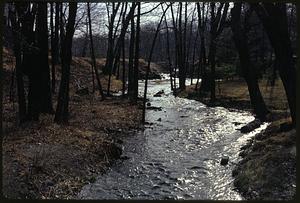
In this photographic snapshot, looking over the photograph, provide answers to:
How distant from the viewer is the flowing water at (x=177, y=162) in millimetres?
9414

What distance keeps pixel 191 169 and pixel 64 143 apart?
3668 mm

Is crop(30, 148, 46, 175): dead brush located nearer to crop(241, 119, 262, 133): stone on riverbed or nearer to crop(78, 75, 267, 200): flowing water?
crop(78, 75, 267, 200): flowing water

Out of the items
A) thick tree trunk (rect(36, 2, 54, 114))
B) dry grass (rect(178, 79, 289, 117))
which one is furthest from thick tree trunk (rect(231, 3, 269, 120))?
thick tree trunk (rect(36, 2, 54, 114))

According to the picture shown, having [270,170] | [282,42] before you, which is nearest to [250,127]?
[282,42]

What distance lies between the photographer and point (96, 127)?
1530 centimetres

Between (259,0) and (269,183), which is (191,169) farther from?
(259,0)

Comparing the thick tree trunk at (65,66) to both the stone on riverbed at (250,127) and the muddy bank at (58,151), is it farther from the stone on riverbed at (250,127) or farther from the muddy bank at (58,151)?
the stone on riverbed at (250,127)

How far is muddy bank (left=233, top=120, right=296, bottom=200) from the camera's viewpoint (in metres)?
8.58

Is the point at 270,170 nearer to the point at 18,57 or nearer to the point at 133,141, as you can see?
the point at 133,141

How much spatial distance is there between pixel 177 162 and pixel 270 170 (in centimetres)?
321

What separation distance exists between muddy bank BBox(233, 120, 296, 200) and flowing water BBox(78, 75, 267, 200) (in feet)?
1.07

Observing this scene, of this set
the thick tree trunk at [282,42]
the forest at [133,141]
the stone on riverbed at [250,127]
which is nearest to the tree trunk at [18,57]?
the forest at [133,141]

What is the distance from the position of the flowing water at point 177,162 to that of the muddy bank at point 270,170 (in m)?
0.33

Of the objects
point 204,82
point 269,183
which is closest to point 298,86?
point 269,183
